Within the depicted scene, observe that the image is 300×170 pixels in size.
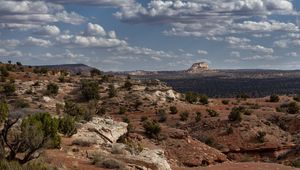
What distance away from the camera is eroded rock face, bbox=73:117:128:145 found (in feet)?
100

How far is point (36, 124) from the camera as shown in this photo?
849 inches

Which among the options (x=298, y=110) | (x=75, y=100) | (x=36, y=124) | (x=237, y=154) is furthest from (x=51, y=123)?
(x=298, y=110)

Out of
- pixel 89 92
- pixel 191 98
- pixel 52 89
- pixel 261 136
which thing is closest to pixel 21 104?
pixel 52 89

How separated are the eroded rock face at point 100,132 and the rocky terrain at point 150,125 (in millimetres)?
59

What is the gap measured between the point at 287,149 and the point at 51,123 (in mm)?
31023

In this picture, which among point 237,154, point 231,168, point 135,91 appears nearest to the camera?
point 231,168

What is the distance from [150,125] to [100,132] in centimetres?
1217

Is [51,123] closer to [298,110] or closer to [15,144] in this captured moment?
[15,144]

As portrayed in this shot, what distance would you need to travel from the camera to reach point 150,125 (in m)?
44.9

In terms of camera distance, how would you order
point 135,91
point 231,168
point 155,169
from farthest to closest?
point 135,91
point 231,168
point 155,169

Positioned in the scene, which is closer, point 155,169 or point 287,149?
point 155,169

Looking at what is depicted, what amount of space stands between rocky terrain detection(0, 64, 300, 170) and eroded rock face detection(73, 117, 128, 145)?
0.06m

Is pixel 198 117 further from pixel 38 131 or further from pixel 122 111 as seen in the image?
pixel 38 131

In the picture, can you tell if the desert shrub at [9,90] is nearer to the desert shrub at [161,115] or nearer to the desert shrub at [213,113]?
the desert shrub at [161,115]
